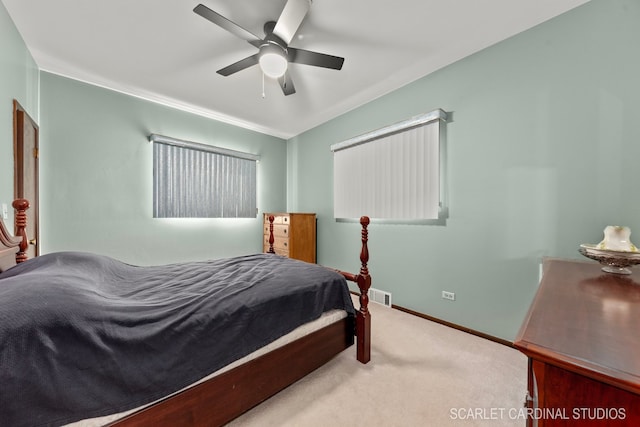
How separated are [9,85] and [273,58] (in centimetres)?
211

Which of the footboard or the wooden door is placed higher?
the wooden door

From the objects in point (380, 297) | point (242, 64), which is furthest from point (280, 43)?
point (380, 297)

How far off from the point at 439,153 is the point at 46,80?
432 cm

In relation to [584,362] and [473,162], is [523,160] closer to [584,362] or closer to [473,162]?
[473,162]

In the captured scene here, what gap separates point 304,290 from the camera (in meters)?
1.69

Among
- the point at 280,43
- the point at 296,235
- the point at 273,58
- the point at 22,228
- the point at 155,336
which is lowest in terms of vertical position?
the point at 155,336

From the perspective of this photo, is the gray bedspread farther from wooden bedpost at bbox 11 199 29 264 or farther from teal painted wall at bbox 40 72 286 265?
teal painted wall at bbox 40 72 286 265

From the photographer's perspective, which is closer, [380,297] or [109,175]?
[109,175]

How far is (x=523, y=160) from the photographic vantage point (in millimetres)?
2111

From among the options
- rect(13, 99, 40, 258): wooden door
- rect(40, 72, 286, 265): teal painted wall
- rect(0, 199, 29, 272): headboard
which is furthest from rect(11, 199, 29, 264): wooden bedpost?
rect(40, 72, 286, 265): teal painted wall

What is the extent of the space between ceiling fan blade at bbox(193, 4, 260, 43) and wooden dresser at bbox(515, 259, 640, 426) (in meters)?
2.24

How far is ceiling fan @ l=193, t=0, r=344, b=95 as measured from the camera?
1.68 m

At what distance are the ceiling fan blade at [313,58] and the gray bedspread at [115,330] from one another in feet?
5.81

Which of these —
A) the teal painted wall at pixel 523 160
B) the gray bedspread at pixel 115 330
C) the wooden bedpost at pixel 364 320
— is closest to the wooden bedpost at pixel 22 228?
the gray bedspread at pixel 115 330
